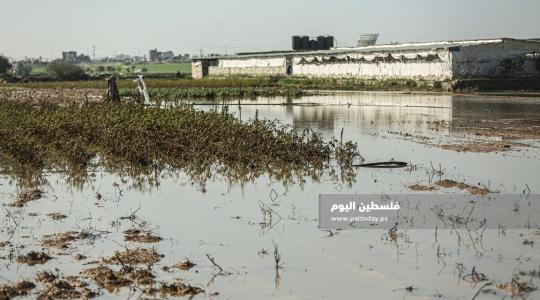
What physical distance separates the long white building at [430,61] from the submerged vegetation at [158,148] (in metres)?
24.6

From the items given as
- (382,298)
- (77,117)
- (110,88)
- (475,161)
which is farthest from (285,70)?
(382,298)

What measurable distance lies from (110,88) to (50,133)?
9941 mm

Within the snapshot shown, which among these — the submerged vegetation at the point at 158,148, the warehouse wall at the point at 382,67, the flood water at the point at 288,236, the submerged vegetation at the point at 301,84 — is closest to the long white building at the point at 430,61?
the warehouse wall at the point at 382,67

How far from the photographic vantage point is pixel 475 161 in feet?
49.8

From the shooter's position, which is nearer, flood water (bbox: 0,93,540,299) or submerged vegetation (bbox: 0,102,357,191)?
flood water (bbox: 0,93,540,299)

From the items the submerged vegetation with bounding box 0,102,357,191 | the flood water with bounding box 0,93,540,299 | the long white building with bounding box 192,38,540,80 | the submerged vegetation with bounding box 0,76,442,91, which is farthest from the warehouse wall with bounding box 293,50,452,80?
the flood water with bounding box 0,93,540,299

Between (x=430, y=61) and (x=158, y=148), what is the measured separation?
29685 millimetres

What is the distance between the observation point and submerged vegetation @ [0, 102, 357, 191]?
14.1m

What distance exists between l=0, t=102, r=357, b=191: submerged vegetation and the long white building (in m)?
24.6

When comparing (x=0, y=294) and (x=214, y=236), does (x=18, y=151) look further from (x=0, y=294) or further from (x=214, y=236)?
(x=0, y=294)

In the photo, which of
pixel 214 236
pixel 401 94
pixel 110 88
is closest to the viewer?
pixel 214 236

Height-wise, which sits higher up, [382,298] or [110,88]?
[110,88]

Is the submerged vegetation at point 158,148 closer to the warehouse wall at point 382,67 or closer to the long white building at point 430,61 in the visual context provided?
the long white building at point 430,61

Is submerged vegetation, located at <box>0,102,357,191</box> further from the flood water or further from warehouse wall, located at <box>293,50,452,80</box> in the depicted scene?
warehouse wall, located at <box>293,50,452,80</box>
